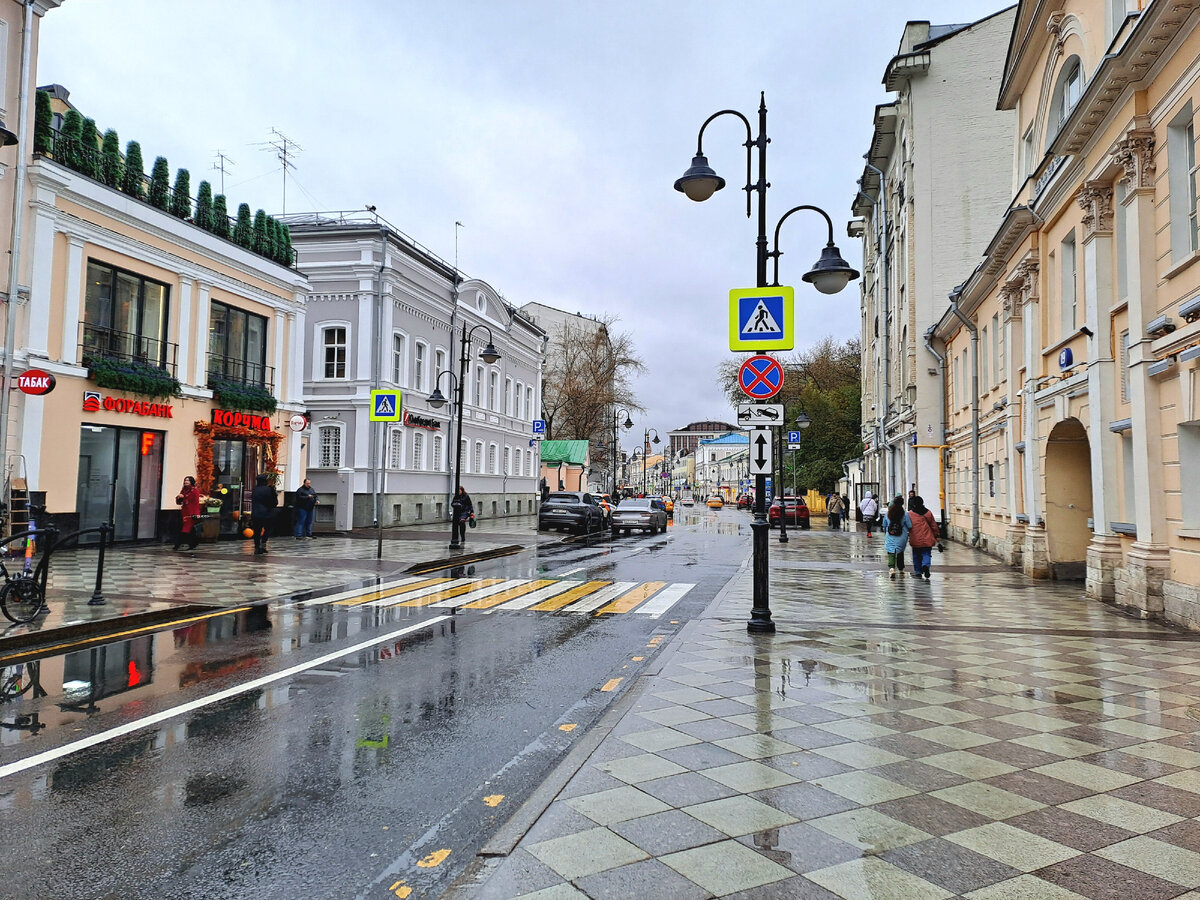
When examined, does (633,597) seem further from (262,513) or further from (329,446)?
(329,446)

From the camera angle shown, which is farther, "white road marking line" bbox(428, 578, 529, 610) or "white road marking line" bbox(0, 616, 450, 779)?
"white road marking line" bbox(428, 578, 529, 610)

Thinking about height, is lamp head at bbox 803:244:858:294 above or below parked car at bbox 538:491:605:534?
above

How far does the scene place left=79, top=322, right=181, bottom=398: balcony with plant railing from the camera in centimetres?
1786

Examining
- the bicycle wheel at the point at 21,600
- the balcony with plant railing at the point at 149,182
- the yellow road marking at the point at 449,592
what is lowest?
the yellow road marking at the point at 449,592

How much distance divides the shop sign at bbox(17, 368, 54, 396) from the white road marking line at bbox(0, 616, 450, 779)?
34.7 feet

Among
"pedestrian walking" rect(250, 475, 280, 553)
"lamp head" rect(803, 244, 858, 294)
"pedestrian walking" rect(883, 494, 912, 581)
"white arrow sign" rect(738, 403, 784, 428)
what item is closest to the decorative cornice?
"lamp head" rect(803, 244, 858, 294)

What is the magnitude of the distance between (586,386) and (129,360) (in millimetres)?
42762

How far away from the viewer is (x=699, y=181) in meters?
9.79

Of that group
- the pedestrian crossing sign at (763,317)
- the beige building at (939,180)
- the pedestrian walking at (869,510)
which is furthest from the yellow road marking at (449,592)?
the pedestrian walking at (869,510)

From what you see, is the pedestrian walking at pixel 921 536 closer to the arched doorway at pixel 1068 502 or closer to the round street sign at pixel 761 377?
the arched doorway at pixel 1068 502

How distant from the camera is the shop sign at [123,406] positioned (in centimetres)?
1758

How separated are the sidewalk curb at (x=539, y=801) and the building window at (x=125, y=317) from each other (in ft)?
54.9

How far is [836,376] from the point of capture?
61.7 metres

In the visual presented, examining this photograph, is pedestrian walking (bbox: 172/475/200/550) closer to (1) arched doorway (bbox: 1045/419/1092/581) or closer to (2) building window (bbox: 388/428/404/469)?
(2) building window (bbox: 388/428/404/469)
